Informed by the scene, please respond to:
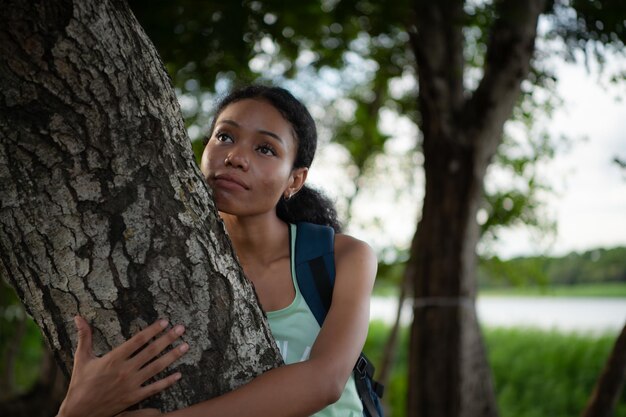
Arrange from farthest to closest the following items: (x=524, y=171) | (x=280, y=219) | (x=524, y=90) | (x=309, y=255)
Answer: (x=524, y=171), (x=524, y=90), (x=280, y=219), (x=309, y=255)

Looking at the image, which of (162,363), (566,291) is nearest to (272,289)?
(162,363)

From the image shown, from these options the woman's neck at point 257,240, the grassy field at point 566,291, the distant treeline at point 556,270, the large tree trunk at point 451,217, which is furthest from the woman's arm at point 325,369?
the grassy field at point 566,291

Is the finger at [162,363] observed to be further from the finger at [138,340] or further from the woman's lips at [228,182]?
the woman's lips at [228,182]

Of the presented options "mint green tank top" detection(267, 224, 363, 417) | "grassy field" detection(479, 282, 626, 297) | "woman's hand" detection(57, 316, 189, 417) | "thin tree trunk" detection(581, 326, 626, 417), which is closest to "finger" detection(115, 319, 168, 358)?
"woman's hand" detection(57, 316, 189, 417)

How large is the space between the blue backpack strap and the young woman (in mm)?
23

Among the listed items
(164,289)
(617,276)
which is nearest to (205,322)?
(164,289)

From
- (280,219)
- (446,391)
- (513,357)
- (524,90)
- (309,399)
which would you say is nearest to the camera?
(309,399)

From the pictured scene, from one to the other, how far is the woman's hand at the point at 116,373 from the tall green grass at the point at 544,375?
6690 mm

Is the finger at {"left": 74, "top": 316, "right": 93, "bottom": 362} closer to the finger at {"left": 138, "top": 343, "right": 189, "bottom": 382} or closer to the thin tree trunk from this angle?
the finger at {"left": 138, "top": 343, "right": 189, "bottom": 382}

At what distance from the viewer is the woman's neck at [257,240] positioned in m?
1.78

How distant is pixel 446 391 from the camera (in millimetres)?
4047

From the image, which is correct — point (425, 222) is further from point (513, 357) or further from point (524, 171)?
point (513, 357)

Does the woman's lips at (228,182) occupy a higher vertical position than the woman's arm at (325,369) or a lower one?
higher

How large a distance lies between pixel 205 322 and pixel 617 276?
739 cm
